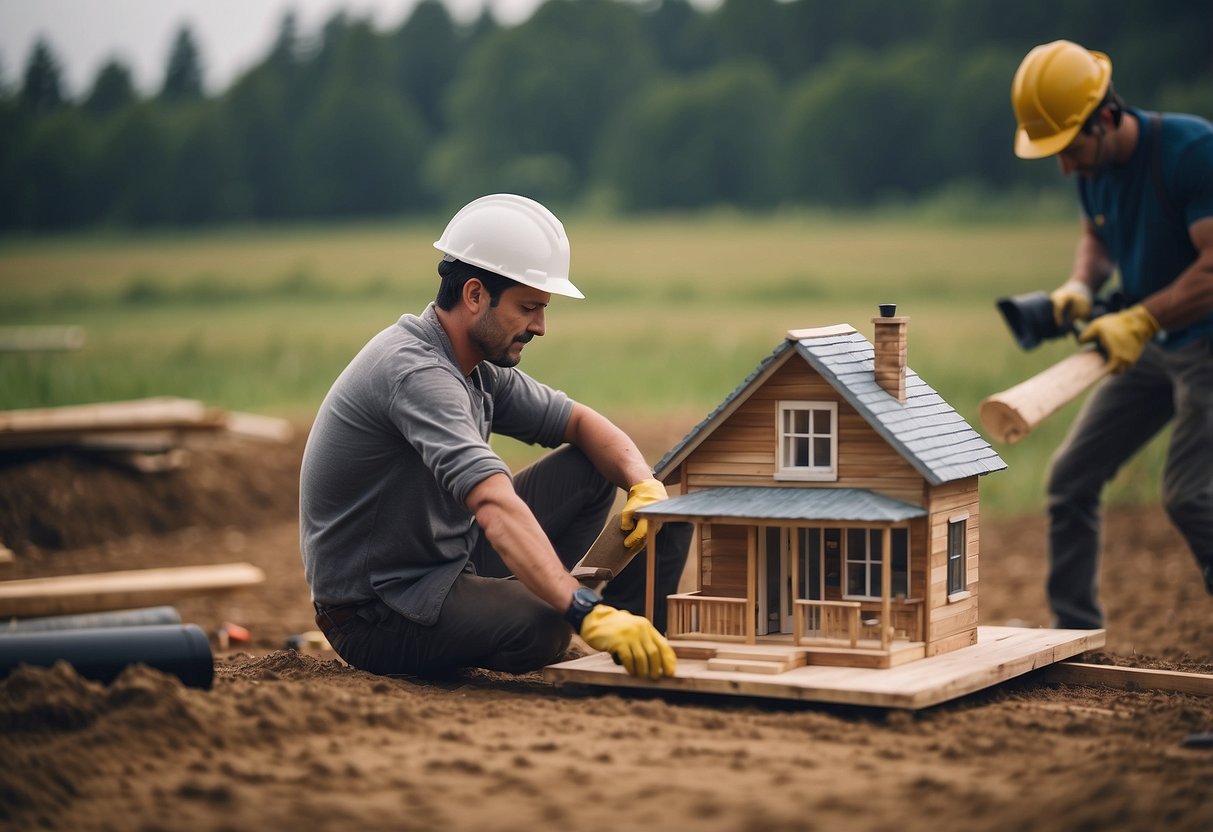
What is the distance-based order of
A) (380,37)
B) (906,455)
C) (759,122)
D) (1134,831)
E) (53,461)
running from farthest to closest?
(380,37), (759,122), (53,461), (906,455), (1134,831)

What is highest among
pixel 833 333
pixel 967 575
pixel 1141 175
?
pixel 1141 175

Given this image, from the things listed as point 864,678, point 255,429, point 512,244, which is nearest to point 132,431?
point 255,429

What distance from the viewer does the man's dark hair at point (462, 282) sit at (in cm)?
491

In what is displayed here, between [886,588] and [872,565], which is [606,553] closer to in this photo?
[872,565]

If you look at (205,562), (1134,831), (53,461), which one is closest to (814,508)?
(1134,831)

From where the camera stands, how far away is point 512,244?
4895mm

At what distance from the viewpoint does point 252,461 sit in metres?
11.9

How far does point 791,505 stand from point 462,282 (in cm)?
140

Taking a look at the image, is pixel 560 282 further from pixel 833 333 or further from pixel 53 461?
pixel 53 461

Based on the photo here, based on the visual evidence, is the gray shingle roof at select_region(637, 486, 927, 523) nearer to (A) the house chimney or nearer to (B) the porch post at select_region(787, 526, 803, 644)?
(B) the porch post at select_region(787, 526, 803, 644)

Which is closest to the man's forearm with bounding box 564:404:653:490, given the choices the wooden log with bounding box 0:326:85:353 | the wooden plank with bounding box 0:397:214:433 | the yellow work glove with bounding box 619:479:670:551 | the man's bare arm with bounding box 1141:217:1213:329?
the yellow work glove with bounding box 619:479:670:551

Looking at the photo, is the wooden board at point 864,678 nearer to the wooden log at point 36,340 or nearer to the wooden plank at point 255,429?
the wooden plank at point 255,429

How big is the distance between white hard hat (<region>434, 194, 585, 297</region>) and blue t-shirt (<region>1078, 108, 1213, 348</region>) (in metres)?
2.75

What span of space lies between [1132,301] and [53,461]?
796 cm
